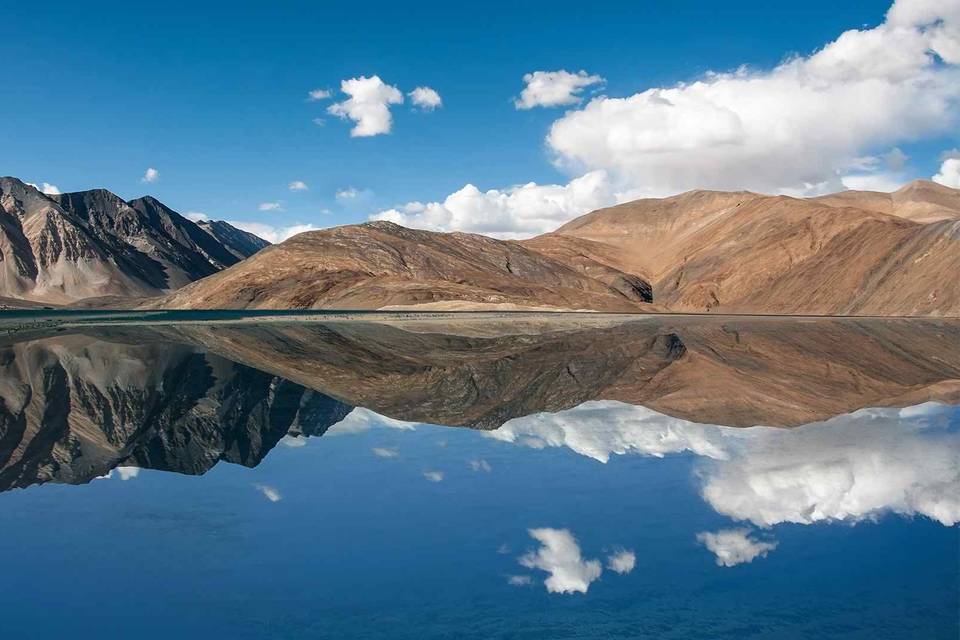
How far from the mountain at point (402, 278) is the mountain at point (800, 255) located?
47.6 feet

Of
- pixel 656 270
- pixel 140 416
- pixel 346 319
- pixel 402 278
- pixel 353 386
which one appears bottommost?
pixel 140 416

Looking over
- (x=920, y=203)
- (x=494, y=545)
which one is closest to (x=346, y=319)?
(x=494, y=545)

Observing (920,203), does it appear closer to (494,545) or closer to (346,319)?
(346,319)

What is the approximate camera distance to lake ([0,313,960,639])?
22.4 ft

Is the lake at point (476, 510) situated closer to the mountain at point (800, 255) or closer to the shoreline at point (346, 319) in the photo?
the shoreline at point (346, 319)

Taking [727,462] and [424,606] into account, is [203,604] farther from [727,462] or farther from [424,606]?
[727,462]

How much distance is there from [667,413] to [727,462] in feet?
18.2

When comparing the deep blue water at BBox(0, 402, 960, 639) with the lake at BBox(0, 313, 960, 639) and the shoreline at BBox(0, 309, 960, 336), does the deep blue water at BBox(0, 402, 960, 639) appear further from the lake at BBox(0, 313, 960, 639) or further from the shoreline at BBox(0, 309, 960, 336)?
the shoreline at BBox(0, 309, 960, 336)

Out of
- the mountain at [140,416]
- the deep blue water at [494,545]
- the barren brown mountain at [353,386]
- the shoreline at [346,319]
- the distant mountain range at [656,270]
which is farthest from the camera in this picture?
the distant mountain range at [656,270]

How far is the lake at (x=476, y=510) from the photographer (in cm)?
683

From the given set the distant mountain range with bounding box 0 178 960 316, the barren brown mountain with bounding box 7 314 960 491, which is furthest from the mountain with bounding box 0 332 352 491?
the distant mountain range with bounding box 0 178 960 316

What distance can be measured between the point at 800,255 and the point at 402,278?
67.0 metres

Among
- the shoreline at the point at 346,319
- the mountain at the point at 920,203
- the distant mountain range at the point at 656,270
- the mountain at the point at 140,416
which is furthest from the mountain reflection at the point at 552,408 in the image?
the mountain at the point at 920,203

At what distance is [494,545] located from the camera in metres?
8.57
